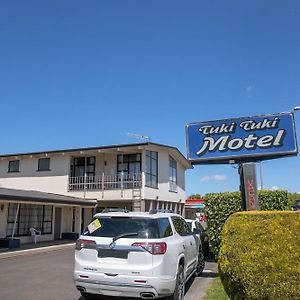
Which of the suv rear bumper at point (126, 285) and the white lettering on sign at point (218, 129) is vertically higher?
the white lettering on sign at point (218, 129)

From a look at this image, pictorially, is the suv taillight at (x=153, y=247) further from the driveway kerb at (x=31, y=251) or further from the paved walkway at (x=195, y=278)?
the driveway kerb at (x=31, y=251)

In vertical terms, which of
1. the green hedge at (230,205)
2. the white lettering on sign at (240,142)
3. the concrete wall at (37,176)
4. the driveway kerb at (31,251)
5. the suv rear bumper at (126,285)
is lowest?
the driveway kerb at (31,251)

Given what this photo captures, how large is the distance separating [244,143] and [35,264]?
8.59 meters

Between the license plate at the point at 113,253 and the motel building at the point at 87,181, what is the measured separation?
15642 mm

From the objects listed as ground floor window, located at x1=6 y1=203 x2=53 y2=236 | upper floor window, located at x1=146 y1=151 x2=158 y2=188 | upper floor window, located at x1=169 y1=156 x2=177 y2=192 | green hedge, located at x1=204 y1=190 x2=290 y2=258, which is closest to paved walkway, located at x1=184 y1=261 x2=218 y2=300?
green hedge, located at x1=204 y1=190 x2=290 y2=258

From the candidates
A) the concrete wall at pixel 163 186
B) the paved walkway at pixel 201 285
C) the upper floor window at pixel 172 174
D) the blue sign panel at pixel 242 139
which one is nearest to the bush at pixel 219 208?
the paved walkway at pixel 201 285

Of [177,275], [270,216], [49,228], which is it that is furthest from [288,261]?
[49,228]

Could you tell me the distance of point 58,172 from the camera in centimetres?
2862

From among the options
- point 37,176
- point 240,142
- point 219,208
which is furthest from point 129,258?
point 37,176

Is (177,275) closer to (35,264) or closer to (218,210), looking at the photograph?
(218,210)

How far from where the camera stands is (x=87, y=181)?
28.6 meters

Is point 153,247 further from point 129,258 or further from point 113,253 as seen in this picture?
point 113,253

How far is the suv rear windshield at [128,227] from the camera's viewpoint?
698 centimetres

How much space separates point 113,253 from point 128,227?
573 millimetres
